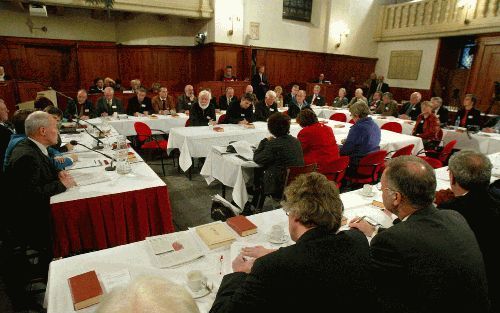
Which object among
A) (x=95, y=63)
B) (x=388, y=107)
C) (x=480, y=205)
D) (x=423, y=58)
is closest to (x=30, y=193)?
(x=480, y=205)

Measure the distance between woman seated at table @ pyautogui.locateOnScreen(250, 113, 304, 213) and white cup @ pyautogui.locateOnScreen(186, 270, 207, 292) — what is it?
81.3 inches

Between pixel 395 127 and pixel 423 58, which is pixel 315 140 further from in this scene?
pixel 423 58

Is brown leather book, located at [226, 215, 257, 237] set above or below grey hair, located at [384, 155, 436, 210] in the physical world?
below

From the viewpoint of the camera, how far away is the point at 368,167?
4.25 metres

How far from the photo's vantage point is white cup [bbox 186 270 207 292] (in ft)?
4.52

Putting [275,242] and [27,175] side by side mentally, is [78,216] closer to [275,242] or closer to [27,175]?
[27,175]

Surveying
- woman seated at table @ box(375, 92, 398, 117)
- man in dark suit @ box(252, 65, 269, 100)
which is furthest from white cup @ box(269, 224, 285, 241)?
man in dark suit @ box(252, 65, 269, 100)

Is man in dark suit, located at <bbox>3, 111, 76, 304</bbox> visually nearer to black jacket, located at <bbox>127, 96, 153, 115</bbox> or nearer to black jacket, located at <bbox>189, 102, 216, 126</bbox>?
black jacket, located at <bbox>189, 102, 216, 126</bbox>

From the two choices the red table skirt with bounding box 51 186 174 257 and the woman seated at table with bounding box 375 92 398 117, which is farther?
the woman seated at table with bounding box 375 92 398 117

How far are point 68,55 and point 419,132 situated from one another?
10866 mm

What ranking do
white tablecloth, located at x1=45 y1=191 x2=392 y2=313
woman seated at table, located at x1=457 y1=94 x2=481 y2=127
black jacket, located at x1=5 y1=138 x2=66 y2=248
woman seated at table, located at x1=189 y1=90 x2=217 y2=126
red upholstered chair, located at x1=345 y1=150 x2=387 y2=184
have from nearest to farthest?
white tablecloth, located at x1=45 y1=191 x2=392 y2=313
black jacket, located at x1=5 y1=138 x2=66 y2=248
red upholstered chair, located at x1=345 y1=150 x2=387 y2=184
woman seated at table, located at x1=189 y1=90 x2=217 y2=126
woman seated at table, located at x1=457 y1=94 x2=481 y2=127

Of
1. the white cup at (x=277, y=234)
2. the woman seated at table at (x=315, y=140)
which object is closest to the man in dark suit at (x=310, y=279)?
the white cup at (x=277, y=234)

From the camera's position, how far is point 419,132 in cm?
613

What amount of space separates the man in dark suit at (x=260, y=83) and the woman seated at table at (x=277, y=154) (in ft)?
25.4
